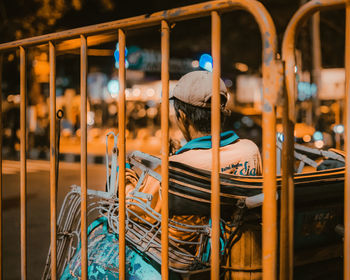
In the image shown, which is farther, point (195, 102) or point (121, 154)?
point (195, 102)

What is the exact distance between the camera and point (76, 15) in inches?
402

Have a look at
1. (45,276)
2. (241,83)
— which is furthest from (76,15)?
(241,83)

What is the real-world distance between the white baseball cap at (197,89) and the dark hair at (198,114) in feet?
0.11

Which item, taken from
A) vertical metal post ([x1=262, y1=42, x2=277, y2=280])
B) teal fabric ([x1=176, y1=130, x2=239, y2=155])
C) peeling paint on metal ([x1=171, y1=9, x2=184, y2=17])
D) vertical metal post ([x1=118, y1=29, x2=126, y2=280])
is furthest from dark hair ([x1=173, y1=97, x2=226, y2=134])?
vertical metal post ([x1=262, y1=42, x2=277, y2=280])

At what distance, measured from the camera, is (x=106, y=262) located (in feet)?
5.14

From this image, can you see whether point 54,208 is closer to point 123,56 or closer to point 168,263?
point 168,263

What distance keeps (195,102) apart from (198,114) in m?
0.06

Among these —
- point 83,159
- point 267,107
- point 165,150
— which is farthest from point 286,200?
point 83,159

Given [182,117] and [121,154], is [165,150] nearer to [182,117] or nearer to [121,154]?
[121,154]

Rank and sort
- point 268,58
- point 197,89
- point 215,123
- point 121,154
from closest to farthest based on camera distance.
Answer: point 268,58
point 215,123
point 121,154
point 197,89

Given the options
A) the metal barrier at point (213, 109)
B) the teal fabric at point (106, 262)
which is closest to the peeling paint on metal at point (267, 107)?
the metal barrier at point (213, 109)

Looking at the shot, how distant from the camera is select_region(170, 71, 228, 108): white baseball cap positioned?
1604 millimetres

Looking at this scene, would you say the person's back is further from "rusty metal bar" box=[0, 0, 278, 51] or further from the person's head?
"rusty metal bar" box=[0, 0, 278, 51]

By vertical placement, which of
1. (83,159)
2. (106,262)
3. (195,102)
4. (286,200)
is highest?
(195,102)
